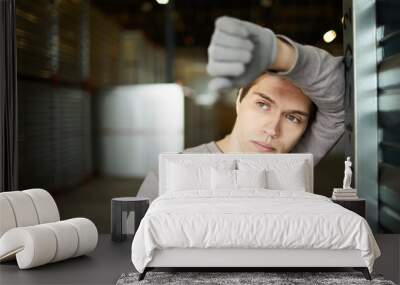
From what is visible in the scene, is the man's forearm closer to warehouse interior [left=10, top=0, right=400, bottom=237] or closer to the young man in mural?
the young man in mural

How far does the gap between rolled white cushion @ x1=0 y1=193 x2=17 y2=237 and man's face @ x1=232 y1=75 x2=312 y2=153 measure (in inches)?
99.2

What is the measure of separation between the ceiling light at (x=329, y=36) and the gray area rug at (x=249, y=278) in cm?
276

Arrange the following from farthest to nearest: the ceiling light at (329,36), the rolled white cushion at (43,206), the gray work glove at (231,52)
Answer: the ceiling light at (329,36) < the gray work glove at (231,52) < the rolled white cushion at (43,206)

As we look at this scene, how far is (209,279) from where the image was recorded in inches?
199

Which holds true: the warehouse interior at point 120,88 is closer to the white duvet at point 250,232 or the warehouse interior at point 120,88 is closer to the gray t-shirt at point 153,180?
the gray t-shirt at point 153,180

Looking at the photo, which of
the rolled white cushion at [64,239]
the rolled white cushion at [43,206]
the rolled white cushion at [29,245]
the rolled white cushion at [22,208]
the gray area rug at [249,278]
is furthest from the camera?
the rolled white cushion at [43,206]

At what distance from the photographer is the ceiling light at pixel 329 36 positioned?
719 centimetres

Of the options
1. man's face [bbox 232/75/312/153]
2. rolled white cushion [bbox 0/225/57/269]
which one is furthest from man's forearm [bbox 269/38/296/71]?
rolled white cushion [bbox 0/225/57/269]

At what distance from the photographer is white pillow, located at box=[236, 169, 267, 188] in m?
6.54

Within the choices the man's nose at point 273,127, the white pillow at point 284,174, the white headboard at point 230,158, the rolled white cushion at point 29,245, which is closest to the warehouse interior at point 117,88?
the white headboard at point 230,158

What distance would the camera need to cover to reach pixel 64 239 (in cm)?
557

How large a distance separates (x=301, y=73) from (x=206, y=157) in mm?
1270

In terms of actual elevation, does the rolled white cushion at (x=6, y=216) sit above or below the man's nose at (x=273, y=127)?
below

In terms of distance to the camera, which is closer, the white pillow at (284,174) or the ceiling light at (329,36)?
the white pillow at (284,174)
